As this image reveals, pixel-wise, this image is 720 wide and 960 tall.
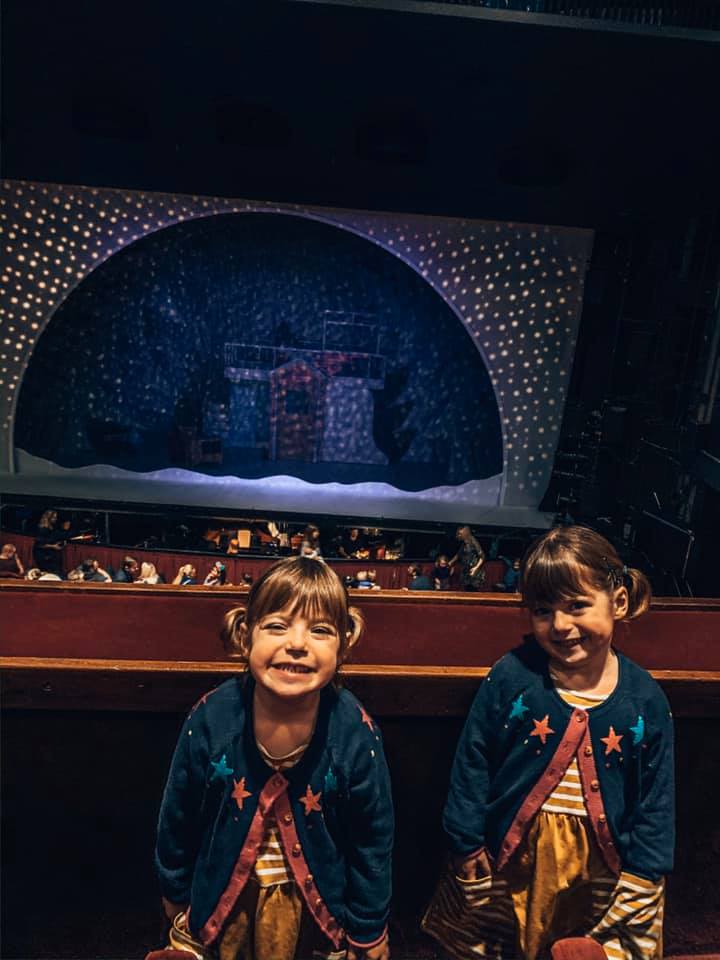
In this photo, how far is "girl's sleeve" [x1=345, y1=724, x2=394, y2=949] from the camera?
5.01 feet

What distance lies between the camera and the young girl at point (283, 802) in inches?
58.5

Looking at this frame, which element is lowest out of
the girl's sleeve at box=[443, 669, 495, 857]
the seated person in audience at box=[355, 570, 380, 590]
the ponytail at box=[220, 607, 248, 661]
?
the seated person in audience at box=[355, 570, 380, 590]

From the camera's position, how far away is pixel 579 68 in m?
4.13

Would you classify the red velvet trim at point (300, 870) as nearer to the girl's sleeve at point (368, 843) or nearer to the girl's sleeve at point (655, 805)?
the girl's sleeve at point (368, 843)

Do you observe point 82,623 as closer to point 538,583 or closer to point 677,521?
point 538,583

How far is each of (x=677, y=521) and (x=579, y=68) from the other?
15.0 feet

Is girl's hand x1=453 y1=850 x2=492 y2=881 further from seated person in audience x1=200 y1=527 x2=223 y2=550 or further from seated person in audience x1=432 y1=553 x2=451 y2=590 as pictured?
seated person in audience x1=200 y1=527 x2=223 y2=550

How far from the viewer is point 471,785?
1.65m

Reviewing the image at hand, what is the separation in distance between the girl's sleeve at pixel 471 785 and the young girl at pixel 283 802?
194mm

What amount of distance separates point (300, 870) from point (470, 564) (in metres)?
5.40

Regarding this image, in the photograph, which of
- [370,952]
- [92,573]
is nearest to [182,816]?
[370,952]

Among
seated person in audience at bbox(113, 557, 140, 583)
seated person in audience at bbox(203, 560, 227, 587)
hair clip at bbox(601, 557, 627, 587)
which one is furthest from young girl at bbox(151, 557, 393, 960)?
seated person in audience at bbox(113, 557, 140, 583)

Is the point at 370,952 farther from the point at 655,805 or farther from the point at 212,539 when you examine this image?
the point at 212,539

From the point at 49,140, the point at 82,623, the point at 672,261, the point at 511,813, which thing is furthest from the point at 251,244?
the point at 511,813
